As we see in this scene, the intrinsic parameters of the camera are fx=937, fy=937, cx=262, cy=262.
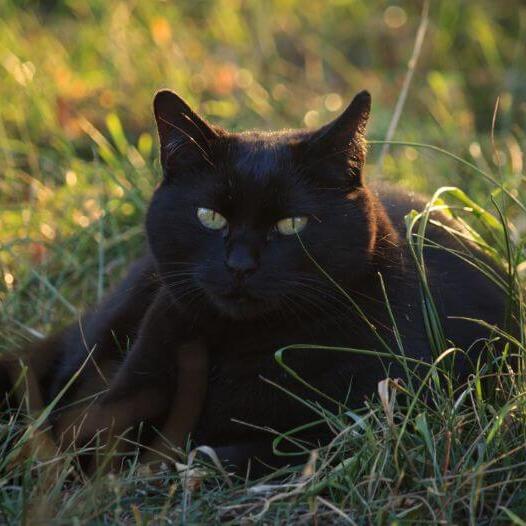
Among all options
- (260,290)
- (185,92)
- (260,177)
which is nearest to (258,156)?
(260,177)

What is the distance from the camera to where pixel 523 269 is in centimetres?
251

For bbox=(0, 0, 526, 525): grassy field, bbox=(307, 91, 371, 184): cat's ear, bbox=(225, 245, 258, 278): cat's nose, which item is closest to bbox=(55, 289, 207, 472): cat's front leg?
bbox=(0, 0, 526, 525): grassy field

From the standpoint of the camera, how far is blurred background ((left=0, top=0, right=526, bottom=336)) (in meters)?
3.14

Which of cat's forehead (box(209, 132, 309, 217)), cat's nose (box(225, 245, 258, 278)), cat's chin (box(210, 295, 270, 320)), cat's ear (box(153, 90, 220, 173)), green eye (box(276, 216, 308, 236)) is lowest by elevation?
cat's chin (box(210, 295, 270, 320))

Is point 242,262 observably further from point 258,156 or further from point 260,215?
point 258,156

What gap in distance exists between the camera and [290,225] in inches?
75.5

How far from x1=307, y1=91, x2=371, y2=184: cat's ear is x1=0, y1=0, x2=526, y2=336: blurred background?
1.10 metres

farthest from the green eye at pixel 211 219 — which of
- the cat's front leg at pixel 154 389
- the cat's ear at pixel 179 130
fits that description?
the cat's front leg at pixel 154 389

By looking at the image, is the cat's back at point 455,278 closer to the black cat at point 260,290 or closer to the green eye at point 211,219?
the black cat at point 260,290

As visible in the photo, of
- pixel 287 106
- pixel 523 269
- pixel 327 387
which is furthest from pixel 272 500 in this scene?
pixel 287 106

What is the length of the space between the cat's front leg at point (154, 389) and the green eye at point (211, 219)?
23cm

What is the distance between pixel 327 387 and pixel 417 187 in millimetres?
1630

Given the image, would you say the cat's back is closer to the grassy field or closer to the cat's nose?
the grassy field

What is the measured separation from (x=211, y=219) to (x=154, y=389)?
0.39m
